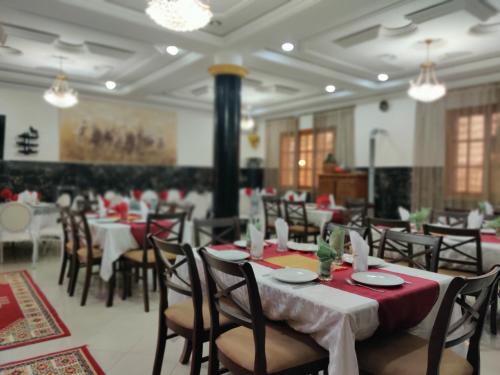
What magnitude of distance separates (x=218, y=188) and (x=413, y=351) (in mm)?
4415

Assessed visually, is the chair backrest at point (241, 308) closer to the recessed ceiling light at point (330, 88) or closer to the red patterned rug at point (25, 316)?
the red patterned rug at point (25, 316)

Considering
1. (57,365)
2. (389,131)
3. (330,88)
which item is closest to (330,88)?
(330,88)

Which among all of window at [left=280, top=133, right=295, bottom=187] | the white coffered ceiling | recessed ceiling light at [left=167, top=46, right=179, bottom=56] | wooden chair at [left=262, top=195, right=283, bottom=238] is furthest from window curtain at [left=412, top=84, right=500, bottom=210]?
recessed ceiling light at [left=167, top=46, right=179, bottom=56]

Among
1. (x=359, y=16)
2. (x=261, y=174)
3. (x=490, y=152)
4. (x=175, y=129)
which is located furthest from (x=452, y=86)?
(x=175, y=129)

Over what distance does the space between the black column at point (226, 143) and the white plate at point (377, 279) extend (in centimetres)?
398

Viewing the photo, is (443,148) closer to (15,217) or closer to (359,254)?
(359,254)

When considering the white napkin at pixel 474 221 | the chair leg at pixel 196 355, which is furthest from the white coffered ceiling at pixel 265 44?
the chair leg at pixel 196 355

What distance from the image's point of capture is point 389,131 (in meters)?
7.95

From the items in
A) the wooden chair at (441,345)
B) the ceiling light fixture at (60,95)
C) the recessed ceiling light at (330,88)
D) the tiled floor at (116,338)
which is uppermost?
the recessed ceiling light at (330,88)

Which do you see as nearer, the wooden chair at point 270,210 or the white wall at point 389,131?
the wooden chair at point 270,210

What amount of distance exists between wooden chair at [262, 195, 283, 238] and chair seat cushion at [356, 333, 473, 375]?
453cm

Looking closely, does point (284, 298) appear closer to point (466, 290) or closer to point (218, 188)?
point (466, 290)

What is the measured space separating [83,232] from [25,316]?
924 mm

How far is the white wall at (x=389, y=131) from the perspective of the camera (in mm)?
7637
